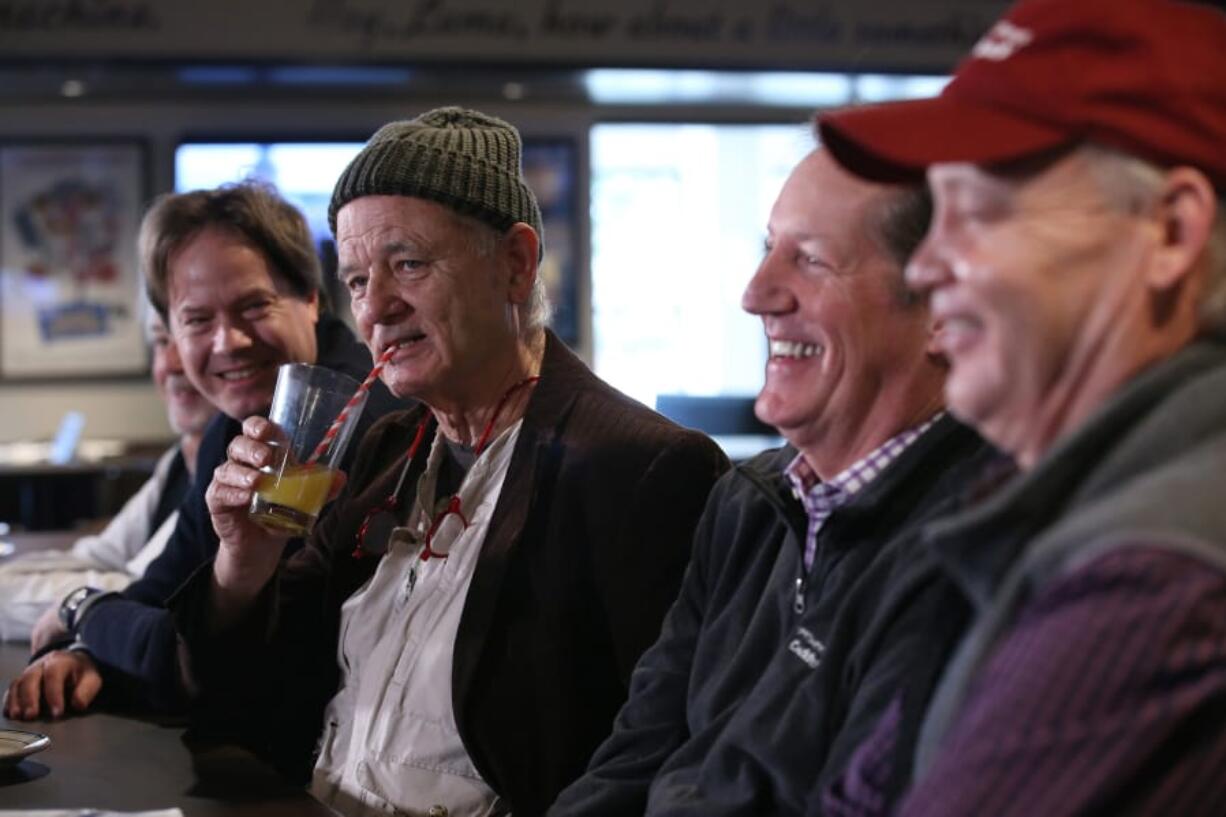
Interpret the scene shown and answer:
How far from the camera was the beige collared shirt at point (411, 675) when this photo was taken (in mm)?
2109

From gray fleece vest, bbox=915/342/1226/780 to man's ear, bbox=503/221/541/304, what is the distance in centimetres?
138

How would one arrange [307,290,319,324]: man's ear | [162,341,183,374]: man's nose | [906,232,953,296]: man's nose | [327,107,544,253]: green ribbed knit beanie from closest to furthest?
[906,232,953,296]: man's nose, [327,107,544,253]: green ribbed knit beanie, [307,290,319,324]: man's ear, [162,341,183,374]: man's nose

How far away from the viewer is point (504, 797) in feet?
6.81

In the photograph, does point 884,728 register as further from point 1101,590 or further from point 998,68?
point 998,68

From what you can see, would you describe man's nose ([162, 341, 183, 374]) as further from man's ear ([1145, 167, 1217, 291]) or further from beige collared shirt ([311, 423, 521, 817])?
man's ear ([1145, 167, 1217, 291])

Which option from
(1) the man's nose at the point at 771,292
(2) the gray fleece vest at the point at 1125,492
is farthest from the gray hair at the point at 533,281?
(2) the gray fleece vest at the point at 1125,492

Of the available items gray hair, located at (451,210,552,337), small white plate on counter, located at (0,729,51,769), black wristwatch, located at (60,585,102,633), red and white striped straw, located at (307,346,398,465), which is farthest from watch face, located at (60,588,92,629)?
gray hair, located at (451,210,552,337)

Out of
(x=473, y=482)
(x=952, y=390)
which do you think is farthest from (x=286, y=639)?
(x=952, y=390)

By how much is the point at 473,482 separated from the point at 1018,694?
1.45 m

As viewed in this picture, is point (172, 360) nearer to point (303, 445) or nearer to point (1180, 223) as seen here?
point (303, 445)

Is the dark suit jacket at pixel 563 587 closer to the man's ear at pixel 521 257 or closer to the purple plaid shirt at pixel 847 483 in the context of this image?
the man's ear at pixel 521 257

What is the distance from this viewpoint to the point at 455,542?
2260 mm

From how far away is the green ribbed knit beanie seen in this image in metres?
2.26

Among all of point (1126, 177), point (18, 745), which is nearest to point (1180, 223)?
point (1126, 177)
